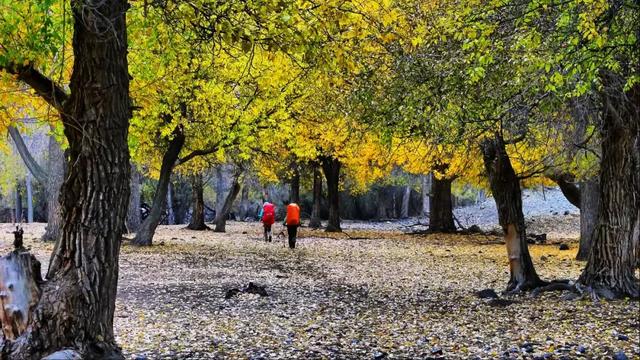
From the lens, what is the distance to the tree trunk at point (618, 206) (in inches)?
378

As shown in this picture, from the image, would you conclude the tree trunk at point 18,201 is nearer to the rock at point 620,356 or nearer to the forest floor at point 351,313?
the forest floor at point 351,313

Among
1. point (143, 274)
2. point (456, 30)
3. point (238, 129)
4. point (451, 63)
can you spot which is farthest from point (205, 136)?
point (456, 30)

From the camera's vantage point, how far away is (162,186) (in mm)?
19391

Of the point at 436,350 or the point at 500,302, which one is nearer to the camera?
the point at 436,350

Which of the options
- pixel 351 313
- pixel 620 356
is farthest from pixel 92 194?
pixel 620 356

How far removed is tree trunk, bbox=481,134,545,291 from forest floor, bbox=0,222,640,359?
65 cm

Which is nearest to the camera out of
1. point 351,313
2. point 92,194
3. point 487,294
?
point 92,194

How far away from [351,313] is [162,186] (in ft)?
37.9

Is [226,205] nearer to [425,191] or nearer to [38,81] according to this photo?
[425,191]

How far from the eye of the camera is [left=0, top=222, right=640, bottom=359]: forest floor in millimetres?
7051

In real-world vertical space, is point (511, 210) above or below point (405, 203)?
below

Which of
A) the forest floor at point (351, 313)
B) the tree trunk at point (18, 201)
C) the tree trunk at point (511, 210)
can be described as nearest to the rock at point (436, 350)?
the forest floor at point (351, 313)

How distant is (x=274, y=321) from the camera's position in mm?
8789

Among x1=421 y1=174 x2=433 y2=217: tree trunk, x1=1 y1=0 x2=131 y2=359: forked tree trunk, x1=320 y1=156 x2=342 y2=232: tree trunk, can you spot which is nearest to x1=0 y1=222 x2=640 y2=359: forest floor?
x1=1 y1=0 x2=131 y2=359: forked tree trunk
